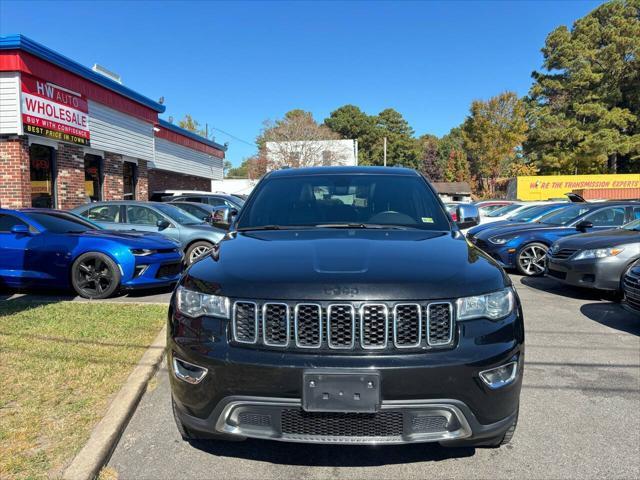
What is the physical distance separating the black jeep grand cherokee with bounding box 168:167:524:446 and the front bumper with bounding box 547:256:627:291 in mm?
5215

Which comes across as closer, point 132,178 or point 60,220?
point 60,220

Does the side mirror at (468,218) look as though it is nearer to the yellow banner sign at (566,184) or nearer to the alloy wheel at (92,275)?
the alloy wheel at (92,275)

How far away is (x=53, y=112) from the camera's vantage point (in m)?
12.9

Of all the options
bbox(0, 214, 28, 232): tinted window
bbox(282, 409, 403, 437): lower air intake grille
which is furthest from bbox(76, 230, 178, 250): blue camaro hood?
bbox(282, 409, 403, 437): lower air intake grille

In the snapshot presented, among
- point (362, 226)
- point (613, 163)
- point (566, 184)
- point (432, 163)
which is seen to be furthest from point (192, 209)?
point (432, 163)

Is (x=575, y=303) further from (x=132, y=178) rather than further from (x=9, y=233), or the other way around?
(x=132, y=178)

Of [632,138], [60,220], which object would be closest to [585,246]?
[60,220]

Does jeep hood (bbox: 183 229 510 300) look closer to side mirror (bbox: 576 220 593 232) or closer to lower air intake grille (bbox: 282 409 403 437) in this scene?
lower air intake grille (bbox: 282 409 403 437)

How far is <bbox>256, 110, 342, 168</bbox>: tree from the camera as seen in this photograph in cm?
4206

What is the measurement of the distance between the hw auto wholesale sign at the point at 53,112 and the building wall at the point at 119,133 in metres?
0.60

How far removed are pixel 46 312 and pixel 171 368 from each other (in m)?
4.06

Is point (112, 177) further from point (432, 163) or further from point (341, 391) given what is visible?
point (432, 163)

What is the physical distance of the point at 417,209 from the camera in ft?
12.8

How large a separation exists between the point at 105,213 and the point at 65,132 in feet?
15.9
